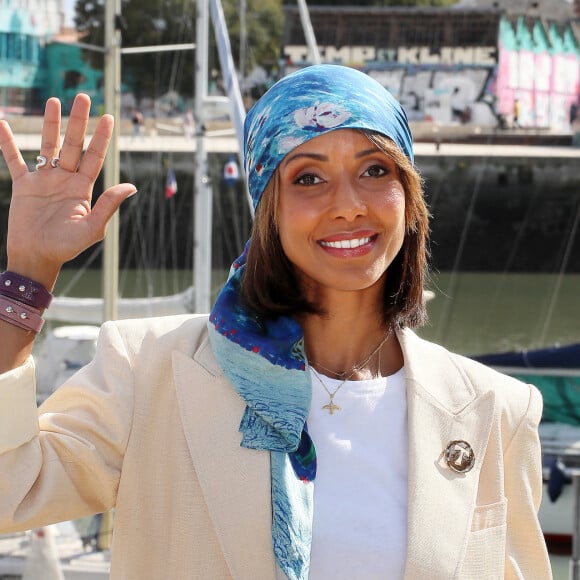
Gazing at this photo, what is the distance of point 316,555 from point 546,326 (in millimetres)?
19710

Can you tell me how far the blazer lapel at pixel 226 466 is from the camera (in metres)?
1.76

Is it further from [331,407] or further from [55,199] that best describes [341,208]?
[55,199]

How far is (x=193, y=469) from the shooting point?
182 cm

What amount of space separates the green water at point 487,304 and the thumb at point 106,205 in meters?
16.5

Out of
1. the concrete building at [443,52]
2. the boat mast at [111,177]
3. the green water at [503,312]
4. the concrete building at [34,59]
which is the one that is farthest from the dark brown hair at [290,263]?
the concrete building at [443,52]

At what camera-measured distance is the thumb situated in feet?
5.96

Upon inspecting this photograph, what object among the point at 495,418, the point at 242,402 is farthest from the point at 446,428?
the point at 242,402

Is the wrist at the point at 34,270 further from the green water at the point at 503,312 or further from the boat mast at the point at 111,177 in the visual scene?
the green water at the point at 503,312

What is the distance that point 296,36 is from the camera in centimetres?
3178

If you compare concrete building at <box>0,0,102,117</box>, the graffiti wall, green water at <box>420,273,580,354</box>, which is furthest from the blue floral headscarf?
the graffiti wall

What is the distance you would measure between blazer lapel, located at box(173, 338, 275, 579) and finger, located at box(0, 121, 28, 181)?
14.2 inches

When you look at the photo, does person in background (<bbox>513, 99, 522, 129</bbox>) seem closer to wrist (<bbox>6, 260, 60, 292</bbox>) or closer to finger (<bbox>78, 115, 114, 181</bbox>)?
finger (<bbox>78, 115, 114, 181</bbox>)

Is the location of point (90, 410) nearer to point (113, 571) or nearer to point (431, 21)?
point (113, 571)

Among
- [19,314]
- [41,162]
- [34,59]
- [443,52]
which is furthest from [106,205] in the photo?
[443,52]
